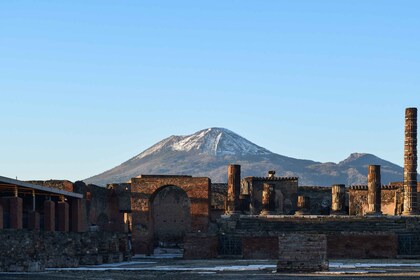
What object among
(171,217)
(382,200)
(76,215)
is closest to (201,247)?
(76,215)

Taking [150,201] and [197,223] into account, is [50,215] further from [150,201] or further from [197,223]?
[197,223]

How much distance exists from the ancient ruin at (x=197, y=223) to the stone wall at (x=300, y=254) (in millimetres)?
24

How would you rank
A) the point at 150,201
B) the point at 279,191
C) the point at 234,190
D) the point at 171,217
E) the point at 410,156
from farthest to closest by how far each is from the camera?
the point at 279,191, the point at 171,217, the point at 234,190, the point at 410,156, the point at 150,201

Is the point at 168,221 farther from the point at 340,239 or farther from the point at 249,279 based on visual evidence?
the point at 249,279

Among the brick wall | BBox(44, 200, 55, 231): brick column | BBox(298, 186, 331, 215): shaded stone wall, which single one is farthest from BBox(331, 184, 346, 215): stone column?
BBox(44, 200, 55, 231): brick column

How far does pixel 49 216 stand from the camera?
1512 inches

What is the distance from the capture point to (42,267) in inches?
1021

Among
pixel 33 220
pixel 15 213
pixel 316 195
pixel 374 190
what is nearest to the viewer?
pixel 15 213

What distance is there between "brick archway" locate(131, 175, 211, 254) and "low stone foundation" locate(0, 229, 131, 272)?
9.56m

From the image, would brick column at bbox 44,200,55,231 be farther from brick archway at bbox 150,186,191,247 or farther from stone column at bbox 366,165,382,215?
brick archway at bbox 150,186,191,247

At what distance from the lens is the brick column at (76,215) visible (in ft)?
141

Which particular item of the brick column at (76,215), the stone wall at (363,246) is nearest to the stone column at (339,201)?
the stone wall at (363,246)

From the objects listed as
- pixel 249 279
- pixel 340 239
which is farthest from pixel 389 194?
pixel 249 279

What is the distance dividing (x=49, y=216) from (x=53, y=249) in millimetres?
9899
